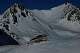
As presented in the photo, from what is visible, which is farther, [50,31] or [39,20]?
[39,20]

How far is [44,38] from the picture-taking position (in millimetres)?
4551

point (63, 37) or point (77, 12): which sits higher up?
point (77, 12)

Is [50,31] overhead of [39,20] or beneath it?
beneath

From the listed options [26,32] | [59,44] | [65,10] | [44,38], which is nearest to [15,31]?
[26,32]

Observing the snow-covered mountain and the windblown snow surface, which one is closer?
the windblown snow surface

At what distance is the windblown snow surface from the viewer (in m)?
3.91

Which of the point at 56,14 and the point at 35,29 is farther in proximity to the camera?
the point at 56,14

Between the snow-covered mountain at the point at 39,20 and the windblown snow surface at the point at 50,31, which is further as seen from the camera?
the snow-covered mountain at the point at 39,20

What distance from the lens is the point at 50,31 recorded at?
5137 mm

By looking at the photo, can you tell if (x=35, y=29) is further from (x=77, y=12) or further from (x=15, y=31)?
(x=77, y=12)

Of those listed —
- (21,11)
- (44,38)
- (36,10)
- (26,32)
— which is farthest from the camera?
(36,10)

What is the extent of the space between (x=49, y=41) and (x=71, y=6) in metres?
2.17

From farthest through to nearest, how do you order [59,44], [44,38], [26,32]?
1. [26,32]
2. [44,38]
3. [59,44]

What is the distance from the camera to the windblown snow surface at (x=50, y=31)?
391 cm
